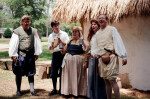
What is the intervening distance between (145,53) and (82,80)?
256 cm

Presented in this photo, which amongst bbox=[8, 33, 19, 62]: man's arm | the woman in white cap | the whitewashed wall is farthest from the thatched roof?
bbox=[8, 33, 19, 62]: man's arm

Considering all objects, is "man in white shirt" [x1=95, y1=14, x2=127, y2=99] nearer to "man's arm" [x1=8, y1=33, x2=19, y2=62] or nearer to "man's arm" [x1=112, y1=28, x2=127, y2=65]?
"man's arm" [x1=112, y1=28, x2=127, y2=65]

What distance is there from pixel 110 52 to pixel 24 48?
2122 millimetres

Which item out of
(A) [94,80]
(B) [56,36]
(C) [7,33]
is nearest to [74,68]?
(A) [94,80]

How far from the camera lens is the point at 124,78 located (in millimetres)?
6539

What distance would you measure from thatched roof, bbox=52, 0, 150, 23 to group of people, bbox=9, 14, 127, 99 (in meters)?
1.60

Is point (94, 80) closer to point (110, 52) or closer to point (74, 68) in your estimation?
point (74, 68)

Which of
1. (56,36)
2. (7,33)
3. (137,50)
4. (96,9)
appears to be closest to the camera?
(56,36)

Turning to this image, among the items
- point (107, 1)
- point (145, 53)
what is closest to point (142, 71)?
point (145, 53)

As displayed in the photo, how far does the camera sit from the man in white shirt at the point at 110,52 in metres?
3.77

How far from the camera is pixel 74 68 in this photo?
470 centimetres

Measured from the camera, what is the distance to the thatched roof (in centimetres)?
574

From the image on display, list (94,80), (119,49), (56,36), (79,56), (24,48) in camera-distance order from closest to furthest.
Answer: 1. (119,49)
2. (94,80)
3. (79,56)
4. (24,48)
5. (56,36)

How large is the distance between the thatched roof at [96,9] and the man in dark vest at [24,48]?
193 cm
